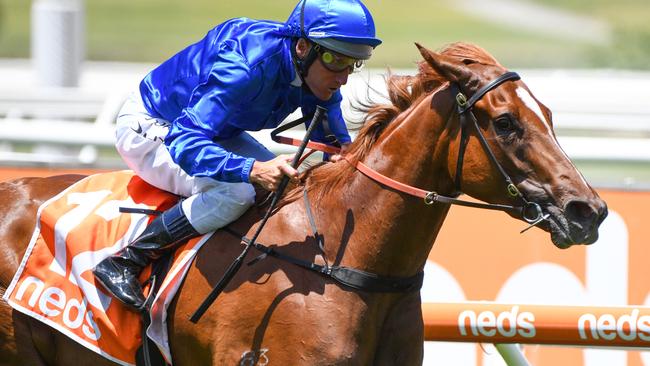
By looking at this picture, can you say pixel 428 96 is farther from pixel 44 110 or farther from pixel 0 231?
pixel 44 110

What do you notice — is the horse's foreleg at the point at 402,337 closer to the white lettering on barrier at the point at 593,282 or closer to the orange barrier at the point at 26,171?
the white lettering on barrier at the point at 593,282

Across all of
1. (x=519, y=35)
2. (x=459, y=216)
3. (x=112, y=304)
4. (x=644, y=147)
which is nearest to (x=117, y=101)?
(x=459, y=216)

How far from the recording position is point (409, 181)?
140 inches

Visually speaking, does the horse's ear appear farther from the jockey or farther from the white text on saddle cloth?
the white text on saddle cloth

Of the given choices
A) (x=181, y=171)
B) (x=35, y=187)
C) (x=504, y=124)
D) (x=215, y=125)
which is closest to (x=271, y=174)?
(x=215, y=125)

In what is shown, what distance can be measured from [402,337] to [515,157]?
73 cm

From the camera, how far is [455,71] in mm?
3496

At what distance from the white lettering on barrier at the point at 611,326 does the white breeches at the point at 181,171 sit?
1461 millimetres

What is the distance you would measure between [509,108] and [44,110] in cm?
374

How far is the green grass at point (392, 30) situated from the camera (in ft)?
92.4

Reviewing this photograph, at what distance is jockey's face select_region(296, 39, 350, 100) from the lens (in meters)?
3.71

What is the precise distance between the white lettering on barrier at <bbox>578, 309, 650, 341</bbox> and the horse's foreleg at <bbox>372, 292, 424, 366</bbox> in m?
0.98

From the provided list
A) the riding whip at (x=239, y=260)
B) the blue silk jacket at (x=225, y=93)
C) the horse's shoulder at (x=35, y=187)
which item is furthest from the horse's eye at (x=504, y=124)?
the horse's shoulder at (x=35, y=187)

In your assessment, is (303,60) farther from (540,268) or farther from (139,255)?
Answer: (540,268)
